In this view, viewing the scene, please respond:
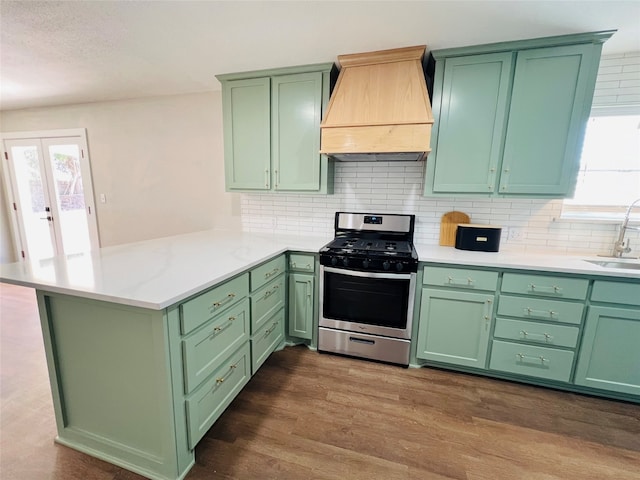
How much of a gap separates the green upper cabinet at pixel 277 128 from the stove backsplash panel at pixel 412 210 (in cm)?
27

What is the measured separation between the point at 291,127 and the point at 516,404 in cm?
273

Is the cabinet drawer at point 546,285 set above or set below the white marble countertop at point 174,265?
below

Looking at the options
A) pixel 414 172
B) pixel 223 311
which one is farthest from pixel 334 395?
pixel 414 172

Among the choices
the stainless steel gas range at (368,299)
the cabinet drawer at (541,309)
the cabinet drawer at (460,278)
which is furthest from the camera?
the stainless steel gas range at (368,299)

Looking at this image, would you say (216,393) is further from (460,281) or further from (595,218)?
(595,218)

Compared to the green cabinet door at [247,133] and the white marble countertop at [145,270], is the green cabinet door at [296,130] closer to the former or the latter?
the green cabinet door at [247,133]

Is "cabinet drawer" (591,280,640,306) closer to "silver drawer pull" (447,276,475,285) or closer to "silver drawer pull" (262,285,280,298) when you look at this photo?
"silver drawer pull" (447,276,475,285)

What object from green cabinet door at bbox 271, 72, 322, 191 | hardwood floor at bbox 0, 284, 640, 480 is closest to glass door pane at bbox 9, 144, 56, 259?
hardwood floor at bbox 0, 284, 640, 480

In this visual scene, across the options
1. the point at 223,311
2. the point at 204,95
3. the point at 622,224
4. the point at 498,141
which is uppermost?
the point at 204,95

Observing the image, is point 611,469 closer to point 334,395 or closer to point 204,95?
point 334,395

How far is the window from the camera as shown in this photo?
2.22m

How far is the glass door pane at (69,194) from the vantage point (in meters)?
3.75

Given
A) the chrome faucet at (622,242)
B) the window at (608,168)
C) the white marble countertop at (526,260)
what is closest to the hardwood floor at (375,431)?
the white marble countertop at (526,260)

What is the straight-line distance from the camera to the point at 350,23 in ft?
5.80
